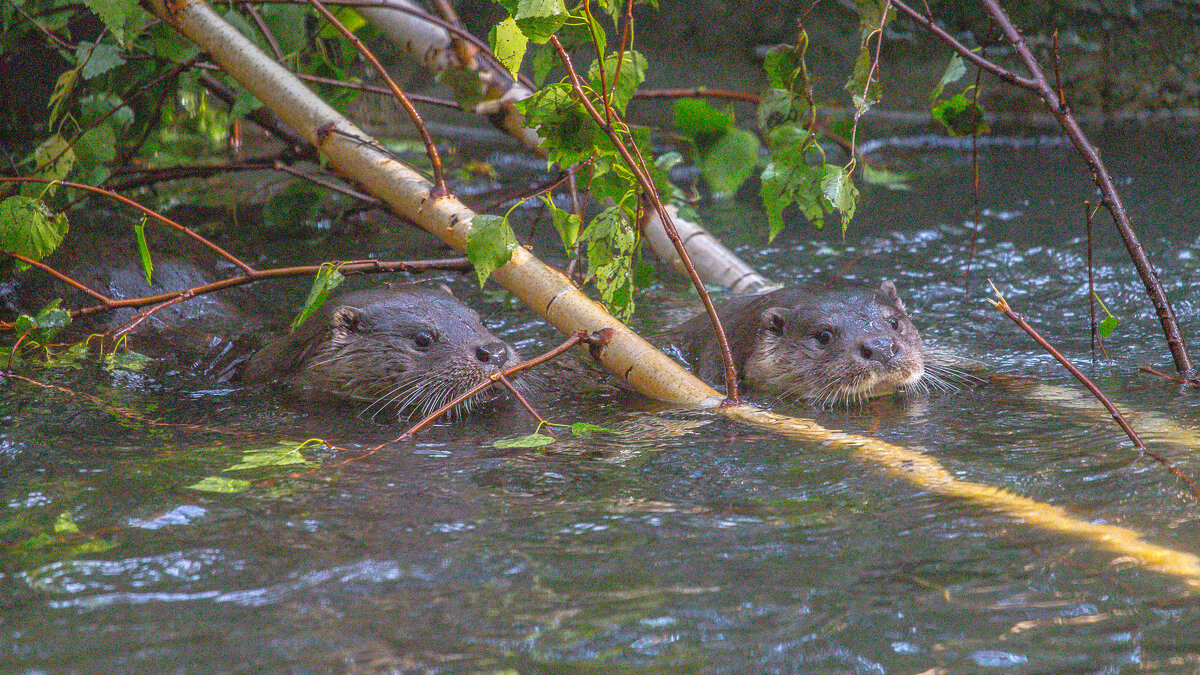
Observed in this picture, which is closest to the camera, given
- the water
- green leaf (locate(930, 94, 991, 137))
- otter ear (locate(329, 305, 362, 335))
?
the water

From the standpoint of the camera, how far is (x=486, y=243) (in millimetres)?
2867

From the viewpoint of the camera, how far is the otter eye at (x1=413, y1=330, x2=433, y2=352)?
3826 mm

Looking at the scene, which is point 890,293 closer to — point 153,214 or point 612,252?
point 612,252

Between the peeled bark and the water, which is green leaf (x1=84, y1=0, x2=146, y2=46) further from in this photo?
the water

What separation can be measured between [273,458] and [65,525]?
0.48 meters

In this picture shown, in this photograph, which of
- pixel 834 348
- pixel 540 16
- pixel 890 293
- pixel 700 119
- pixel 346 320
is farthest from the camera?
pixel 890 293

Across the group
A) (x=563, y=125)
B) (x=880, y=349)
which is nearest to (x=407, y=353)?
(x=563, y=125)

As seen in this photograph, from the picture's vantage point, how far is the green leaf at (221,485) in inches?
96.0

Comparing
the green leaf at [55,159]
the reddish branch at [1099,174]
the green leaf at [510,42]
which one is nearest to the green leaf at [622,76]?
the green leaf at [510,42]

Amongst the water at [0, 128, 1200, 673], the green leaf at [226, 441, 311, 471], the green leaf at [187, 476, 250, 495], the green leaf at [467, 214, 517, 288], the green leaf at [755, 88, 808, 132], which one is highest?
the green leaf at [755, 88, 808, 132]

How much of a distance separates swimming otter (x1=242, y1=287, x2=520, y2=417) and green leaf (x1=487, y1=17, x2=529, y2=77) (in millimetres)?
1330

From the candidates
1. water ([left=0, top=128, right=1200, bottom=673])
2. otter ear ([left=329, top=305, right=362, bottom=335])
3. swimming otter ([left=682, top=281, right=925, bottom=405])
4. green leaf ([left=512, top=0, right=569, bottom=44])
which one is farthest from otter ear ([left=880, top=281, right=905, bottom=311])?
green leaf ([left=512, top=0, right=569, bottom=44])

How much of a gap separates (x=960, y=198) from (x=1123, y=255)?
1737 millimetres

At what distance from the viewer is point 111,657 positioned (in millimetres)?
1690
